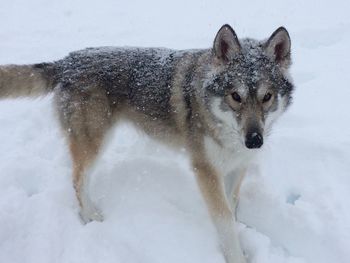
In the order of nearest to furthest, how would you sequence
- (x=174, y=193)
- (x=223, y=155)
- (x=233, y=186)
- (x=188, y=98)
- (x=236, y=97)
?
(x=236, y=97) < (x=223, y=155) < (x=188, y=98) < (x=233, y=186) < (x=174, y=193)

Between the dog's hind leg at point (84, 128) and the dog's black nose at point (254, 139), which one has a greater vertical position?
the dog's black nose at point (254, 139)

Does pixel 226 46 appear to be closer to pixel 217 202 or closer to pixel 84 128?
pixel 217 202

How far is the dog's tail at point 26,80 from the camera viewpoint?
3.89 meters

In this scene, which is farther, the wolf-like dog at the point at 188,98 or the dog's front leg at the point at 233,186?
the dog's front leg at the point at 233,186

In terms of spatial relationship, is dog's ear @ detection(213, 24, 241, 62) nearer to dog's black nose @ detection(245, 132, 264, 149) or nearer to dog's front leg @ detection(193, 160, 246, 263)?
dog's black nose @ detection(245, 132, 264, 149)

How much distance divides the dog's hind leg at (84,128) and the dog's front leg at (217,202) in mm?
998

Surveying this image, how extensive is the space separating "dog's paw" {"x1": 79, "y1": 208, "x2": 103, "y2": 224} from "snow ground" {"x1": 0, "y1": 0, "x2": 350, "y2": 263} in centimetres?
9

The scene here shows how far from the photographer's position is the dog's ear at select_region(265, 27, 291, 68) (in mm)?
3506

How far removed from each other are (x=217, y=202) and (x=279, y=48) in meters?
1.48

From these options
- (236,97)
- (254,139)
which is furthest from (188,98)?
(254,139)

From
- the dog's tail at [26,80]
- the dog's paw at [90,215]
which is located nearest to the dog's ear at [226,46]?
the dog's tail at [26,80]

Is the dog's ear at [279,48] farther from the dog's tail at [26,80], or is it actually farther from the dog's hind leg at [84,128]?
the dog's tail at [26,80]

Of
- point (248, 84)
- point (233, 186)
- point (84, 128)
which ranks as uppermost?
point (248, 84)

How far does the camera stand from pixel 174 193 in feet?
14.5
